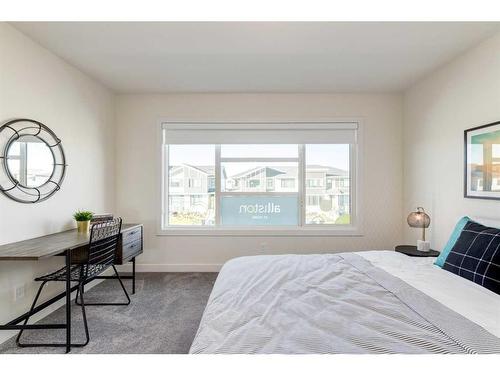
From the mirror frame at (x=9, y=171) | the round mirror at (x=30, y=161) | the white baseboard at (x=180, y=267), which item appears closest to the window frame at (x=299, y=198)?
the white baseboard at (x=180, y=267)

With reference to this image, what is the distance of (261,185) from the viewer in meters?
4.03

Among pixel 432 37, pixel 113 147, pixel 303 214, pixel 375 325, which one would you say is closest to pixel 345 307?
A: pixel 375 325

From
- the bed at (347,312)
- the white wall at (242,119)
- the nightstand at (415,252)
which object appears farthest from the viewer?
the white wall at (242,119)

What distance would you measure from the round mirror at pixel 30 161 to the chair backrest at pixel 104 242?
685 millimetres

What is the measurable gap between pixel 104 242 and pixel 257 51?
2261 mm

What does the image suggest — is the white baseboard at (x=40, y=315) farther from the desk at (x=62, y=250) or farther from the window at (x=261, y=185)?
the window at (x=261, y=185)

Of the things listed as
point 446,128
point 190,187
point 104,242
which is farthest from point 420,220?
point 104,242

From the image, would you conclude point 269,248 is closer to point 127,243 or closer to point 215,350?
point 127,243

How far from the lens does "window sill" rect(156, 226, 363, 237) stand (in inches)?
154

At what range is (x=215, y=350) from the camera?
1.06m

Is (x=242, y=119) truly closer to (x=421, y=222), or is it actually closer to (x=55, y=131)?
(x=55, y=131)

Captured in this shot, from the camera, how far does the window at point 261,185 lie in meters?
4.00

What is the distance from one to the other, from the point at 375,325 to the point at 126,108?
3.92 m

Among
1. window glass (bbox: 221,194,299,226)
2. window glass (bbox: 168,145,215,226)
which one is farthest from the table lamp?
window glass (bbox: 168,145,215,226)
